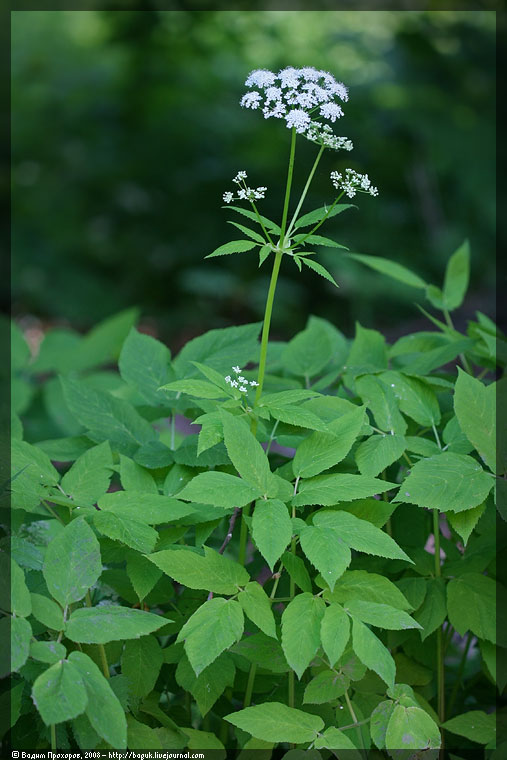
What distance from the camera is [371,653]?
87 cm

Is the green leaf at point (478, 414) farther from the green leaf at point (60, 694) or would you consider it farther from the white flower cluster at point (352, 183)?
the green leaf at point (60, 694)

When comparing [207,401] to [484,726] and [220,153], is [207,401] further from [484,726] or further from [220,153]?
[220,153]

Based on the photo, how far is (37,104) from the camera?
641cm

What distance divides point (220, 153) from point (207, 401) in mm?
5836

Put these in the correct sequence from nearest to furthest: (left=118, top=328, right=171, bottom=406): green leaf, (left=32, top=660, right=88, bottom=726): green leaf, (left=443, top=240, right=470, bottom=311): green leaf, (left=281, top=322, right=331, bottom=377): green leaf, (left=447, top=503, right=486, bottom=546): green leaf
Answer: (left=32, top=660, right=88, bottom=726): green leaf, (left=447, top=503, right=486, bottom=546): green leaf, (left=118, top=328, right=171, bottom=406): green leaf, (left=281, top=322, right=331, bottom=377): green leaf, (left=443, top=240, right=470, bottom=311): green leaf

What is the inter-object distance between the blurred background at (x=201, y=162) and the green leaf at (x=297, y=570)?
16.8ft

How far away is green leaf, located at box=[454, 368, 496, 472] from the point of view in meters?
1.02

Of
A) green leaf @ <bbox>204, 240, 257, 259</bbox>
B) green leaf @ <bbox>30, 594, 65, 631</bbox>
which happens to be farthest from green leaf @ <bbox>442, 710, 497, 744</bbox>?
green leaf @ <bbox>204, 240, 257, 259</bbox>

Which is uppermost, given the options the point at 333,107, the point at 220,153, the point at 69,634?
the point at 220,153

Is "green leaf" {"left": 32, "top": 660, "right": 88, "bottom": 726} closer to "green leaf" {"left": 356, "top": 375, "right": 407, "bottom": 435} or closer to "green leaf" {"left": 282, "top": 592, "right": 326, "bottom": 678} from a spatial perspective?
"green leaf" {"left": 282, "top": 592, "right": 326, "bottom": 678}

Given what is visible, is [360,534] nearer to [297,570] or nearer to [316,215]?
[297,570]

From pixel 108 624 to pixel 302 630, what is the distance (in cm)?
23

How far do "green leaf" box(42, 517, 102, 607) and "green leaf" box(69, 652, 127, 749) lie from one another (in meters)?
0.08

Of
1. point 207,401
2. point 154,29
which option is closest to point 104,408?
point 207,401
